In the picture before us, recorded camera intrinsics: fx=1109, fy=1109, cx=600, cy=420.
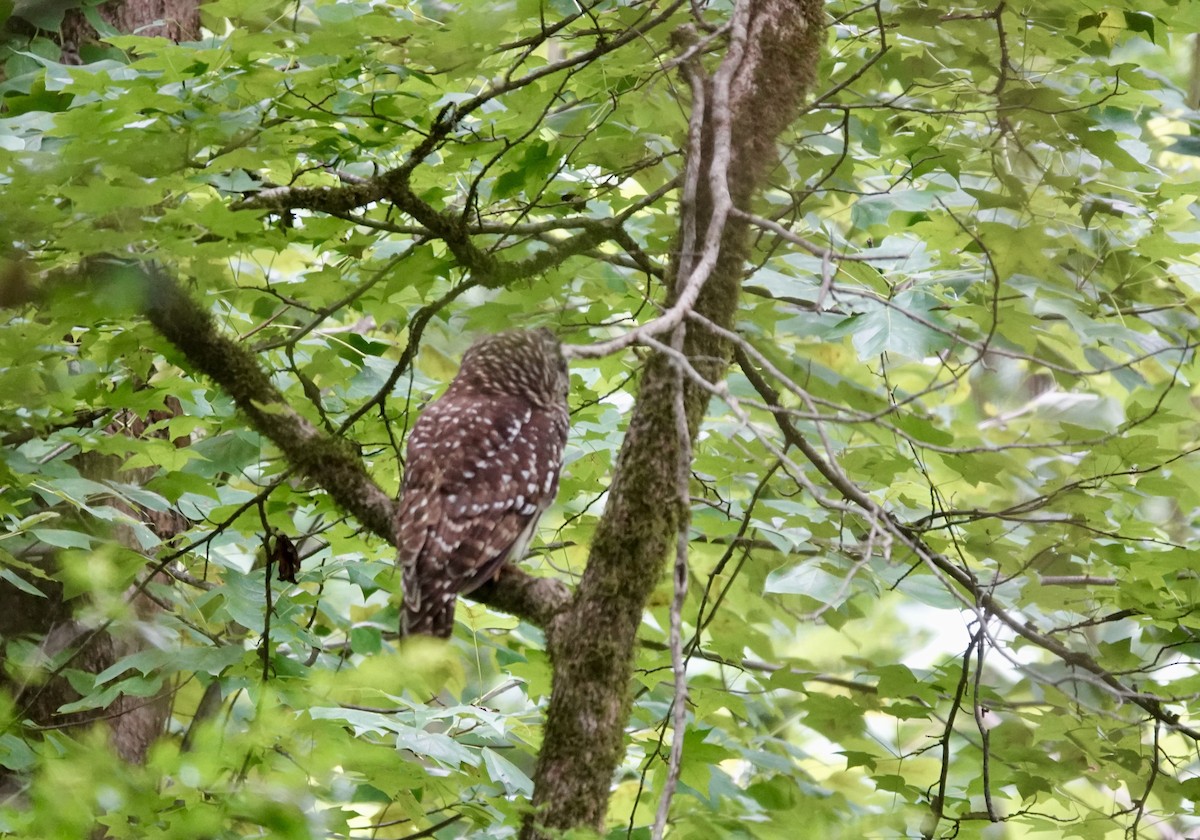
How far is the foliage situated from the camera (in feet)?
8.17

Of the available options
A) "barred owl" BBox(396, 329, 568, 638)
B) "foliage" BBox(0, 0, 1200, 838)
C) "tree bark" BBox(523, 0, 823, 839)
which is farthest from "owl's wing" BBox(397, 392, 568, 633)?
"tree bark" BBox(523, 0, 823, 839)

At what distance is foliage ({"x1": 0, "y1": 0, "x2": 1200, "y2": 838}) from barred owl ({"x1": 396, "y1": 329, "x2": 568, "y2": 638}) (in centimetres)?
24

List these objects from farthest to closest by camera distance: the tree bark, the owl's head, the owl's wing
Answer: the owl's head, the owl's wing, the tree bark

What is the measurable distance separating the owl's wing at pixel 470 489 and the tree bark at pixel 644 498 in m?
0.66

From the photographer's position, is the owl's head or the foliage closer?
the foliage

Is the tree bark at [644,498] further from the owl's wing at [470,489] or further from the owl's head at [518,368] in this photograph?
the owl's head at [518,368]

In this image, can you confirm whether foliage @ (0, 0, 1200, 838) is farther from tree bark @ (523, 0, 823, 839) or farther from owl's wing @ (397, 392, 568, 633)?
owl's wing @ (397, 392, 568, 633)

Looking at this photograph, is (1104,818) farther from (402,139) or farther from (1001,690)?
(402,139)

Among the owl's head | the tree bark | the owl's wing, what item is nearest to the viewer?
the tree bark

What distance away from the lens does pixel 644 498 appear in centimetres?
250

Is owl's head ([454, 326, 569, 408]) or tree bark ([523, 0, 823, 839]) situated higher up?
owl's head ([454, 326, 569, 408])

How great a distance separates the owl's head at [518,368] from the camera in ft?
12.2

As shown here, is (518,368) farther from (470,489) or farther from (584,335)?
(470,489)

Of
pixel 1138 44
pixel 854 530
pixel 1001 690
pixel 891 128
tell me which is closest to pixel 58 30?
pixel 891 128
